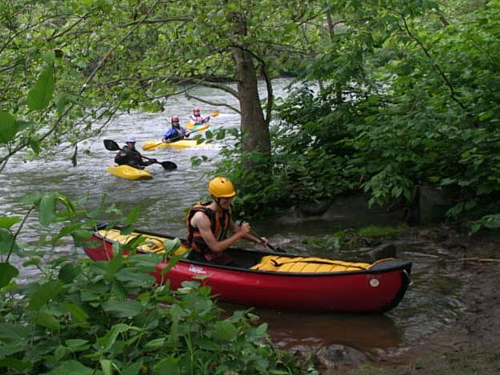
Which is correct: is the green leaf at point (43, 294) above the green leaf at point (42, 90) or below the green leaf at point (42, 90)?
below

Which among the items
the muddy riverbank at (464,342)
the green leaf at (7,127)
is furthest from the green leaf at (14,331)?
the muddy riverbank at (464,342)

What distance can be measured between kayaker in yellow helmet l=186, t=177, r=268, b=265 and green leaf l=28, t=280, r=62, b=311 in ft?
14.2

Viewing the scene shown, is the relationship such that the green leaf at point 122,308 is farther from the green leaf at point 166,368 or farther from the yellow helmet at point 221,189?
the yellow helmet at point 221,189

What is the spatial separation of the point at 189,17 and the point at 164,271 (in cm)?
640

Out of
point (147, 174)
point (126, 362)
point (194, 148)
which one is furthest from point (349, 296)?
point (194, 148)

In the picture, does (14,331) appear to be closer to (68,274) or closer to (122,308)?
(68,274)

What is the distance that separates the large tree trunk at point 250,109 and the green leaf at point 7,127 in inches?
304

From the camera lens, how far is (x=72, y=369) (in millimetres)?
2922

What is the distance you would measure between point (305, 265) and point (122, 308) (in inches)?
166

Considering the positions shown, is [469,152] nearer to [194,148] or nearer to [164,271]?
[164,271]

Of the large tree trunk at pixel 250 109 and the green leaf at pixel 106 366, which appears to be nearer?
the green leaf at pixel 106 366

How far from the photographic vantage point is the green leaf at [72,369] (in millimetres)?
2895

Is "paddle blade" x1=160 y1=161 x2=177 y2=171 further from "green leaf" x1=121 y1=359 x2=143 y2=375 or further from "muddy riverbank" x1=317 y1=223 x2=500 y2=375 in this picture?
"green leaf" x1=121 y1=359 x2=143 y2=375

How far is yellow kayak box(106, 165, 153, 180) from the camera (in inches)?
616
